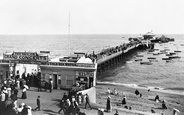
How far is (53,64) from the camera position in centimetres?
2308

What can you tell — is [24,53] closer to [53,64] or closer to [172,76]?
[53,64]

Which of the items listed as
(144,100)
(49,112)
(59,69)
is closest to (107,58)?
(144,100)

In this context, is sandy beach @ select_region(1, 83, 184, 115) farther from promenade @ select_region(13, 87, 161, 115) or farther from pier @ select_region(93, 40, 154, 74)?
pier @ select_region(93, 40, 154, 74)

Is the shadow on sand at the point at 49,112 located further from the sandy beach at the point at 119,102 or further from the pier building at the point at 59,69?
the pier building at the point at 59,69

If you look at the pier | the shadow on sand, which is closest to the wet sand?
Answer: the shadow on sand

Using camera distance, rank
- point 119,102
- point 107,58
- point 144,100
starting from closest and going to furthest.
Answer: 1. point 119,102
2. point 144,100
3. point 107,58

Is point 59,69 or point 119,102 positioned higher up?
point 59,69

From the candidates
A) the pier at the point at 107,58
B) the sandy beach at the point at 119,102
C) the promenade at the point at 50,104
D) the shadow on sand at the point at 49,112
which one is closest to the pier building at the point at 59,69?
the sandy beach at the point at 119,102

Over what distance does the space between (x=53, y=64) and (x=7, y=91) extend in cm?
599

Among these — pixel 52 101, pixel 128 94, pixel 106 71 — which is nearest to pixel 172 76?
pixel 106 71

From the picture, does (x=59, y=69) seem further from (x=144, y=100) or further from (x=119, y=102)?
(x=144, y=100)

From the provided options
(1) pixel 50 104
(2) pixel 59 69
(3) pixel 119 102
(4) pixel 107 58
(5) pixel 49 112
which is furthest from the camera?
(4) pixel 107 58

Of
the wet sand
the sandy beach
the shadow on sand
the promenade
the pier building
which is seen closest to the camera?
the shadow on sand

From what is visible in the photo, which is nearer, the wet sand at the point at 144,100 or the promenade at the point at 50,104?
the promenade at the point at 50,104
